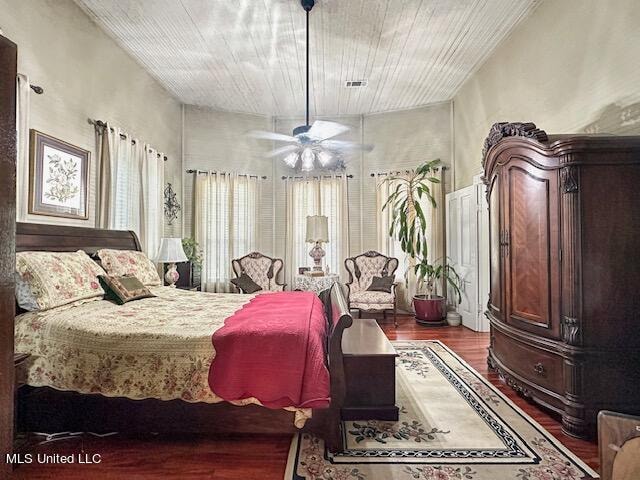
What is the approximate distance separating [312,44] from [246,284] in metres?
3.40

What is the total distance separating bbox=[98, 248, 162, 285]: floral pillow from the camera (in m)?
3.24

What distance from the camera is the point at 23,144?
108 inches

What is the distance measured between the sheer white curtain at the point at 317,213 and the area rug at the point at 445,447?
3.42 m

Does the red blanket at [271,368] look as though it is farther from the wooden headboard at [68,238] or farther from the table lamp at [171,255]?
the table lamp at [171,255]

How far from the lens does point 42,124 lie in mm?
3012

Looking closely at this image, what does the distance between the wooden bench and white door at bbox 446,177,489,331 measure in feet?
8.96

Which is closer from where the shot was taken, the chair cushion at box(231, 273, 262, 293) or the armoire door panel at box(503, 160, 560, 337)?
the armoire door panel at box(503, 160, 560, 337)

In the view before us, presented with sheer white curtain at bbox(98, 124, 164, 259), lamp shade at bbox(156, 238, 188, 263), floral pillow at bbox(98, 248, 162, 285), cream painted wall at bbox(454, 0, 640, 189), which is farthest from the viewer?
lamp shade at bbox(156, 238, 188, 263)

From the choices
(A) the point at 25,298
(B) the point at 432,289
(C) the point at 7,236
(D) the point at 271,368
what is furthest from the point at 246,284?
(C) the point at 7,236

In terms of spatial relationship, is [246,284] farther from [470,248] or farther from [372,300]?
[470,248]

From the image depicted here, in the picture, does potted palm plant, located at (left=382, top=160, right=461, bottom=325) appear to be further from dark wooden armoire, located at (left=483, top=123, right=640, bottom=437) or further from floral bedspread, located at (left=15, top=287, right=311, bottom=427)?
floral bedspread, located at (left=15, top=287, right=311, bottom=427)

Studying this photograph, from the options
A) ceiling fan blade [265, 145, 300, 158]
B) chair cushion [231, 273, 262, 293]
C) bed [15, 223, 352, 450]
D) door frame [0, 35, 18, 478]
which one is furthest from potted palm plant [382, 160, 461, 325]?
door frame [0, 35, 18, 478]

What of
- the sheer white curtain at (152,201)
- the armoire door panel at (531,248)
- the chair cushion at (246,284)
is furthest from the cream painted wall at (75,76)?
the armoire door panel at (531,248)

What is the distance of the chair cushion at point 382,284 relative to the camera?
17.6ft
